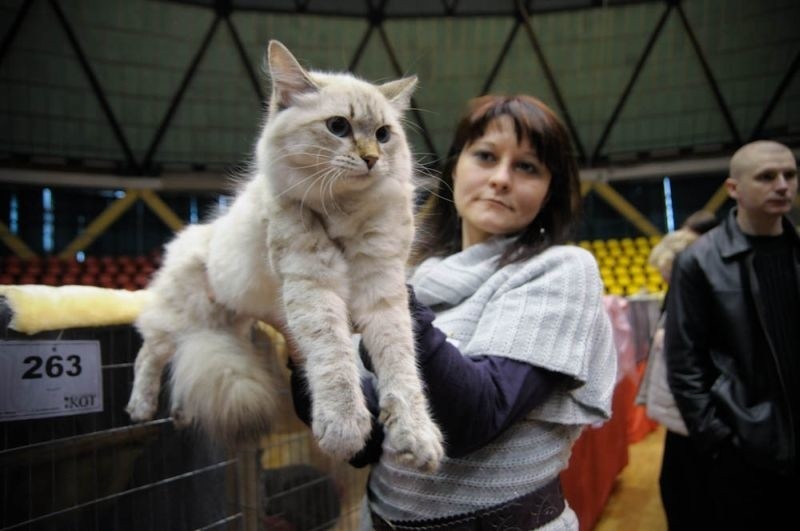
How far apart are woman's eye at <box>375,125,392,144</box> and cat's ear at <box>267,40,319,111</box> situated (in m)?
0.11

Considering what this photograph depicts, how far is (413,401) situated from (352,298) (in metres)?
0.16

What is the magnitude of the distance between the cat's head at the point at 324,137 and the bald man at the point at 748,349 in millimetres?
1046

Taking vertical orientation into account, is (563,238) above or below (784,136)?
below

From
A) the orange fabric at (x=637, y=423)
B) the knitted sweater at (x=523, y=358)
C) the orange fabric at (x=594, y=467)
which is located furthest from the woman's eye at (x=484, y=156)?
the orange fabric at (x=637, y=423)

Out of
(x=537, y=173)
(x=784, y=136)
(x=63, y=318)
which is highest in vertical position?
(x=784, y=136)

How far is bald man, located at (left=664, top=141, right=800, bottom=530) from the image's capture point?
1.26 m

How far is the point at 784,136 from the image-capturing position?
1462mm

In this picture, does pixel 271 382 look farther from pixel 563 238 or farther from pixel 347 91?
pixel 563 238

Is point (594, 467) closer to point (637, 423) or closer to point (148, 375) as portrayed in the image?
point (637, 423)

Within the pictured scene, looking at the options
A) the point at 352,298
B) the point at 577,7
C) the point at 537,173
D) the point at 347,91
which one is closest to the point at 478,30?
the point at 577,7

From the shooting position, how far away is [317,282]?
660mm

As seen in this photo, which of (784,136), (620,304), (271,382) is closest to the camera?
(271,382)

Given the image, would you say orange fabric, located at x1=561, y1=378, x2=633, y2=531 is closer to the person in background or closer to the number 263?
the person in background

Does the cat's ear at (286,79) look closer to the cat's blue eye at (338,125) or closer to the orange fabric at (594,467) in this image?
the cat's blue eye at (338,125)
